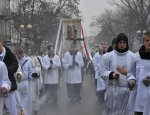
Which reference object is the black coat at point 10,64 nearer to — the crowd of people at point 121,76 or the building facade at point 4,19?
the crowd of people at point 121,76

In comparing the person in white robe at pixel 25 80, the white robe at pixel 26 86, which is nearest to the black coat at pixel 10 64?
the person in white robe at pixel 25 80

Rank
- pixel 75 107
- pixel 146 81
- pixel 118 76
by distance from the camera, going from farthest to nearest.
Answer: pixel 75 107
pixel 118 76
pixel 146 81

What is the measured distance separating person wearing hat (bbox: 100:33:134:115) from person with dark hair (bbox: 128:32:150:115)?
104cm

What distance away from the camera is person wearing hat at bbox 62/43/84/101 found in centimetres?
1825

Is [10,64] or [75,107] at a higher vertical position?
[10,64]

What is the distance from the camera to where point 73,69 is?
18875mm

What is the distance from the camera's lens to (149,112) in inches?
292

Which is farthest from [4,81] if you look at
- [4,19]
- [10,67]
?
[4,19]

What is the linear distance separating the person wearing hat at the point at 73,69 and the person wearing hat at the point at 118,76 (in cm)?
892

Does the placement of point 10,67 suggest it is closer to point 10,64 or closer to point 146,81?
point 10,64

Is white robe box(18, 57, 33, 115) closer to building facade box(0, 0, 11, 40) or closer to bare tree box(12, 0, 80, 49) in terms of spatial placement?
bare tree box(12, 0, 80, 49)

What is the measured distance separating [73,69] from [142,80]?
37.4 ft

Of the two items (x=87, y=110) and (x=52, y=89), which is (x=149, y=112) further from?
(x=52, y=89)

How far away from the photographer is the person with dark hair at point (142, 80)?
7469 millimetres
